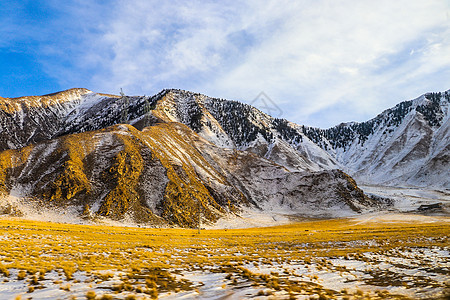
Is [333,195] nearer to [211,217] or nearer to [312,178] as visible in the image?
[312,178]

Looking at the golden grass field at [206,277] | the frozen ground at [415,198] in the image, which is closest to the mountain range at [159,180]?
the frozen ground at [415,198]

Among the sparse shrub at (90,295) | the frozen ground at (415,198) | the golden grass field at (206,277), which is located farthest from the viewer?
the frozen ground at (415,198)

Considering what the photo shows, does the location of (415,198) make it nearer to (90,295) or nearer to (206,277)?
(206,277)

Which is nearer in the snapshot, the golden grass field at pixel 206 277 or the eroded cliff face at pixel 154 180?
the golden grass field at pixel 206 277

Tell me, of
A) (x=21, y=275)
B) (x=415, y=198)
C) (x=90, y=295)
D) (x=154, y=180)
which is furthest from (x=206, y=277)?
(x=415, y=198)

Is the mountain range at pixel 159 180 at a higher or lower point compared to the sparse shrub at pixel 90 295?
higher

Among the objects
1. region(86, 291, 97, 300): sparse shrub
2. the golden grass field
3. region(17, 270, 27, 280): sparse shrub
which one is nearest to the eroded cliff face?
the golden grass field

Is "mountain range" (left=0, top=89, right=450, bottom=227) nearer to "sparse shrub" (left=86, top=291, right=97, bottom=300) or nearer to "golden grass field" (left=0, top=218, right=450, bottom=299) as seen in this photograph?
"golden grass field" (left=0, top=218, right=450, bottom=299)

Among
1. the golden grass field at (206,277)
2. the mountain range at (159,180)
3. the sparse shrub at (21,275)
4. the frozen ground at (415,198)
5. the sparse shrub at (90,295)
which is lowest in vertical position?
the frozen ground at (415,198)

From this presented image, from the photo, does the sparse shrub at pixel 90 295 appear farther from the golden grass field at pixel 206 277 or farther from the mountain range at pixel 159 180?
the mountain range at pixel 159 180

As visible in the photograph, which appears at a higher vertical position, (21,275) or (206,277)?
(21,275)

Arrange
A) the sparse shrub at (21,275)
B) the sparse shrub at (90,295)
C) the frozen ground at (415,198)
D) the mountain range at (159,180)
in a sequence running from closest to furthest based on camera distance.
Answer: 1. the sparse shrub at (90,295)
2. the sparse shrub at (21,275)
3. the mountain range at (159,180)
4. the frozen ground at (415,198)

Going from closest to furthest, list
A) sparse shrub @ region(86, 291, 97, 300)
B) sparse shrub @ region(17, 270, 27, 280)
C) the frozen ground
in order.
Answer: sparse shrub @ region(86, 291, 97, 300) → sparse shrub @ region(17, 270, 27, 280) → the frozen ground

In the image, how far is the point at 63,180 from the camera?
7000 centimetres
